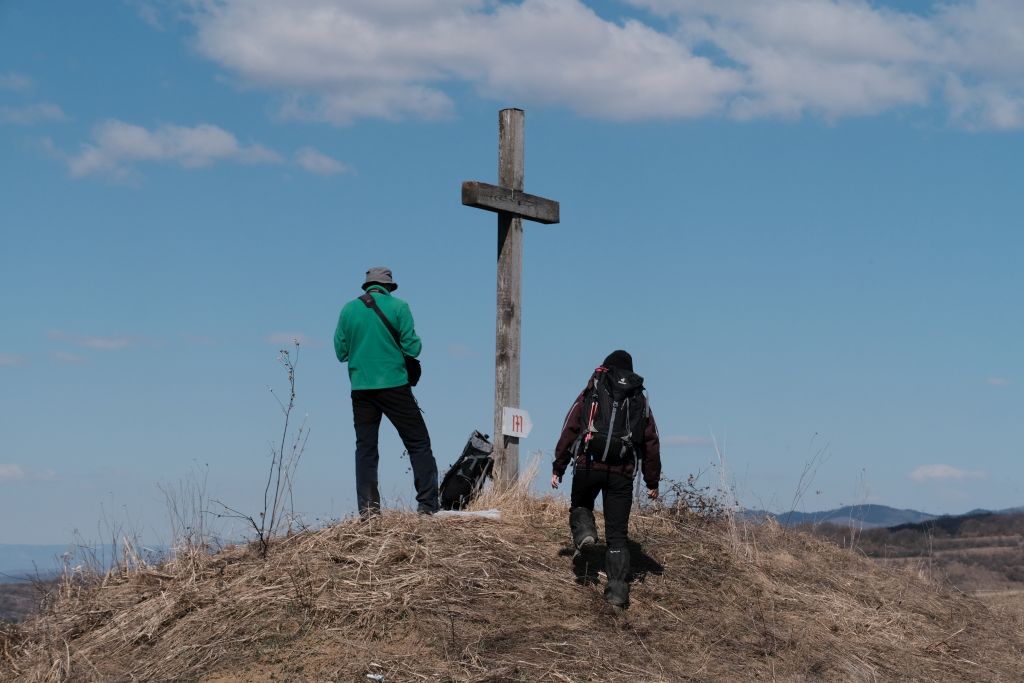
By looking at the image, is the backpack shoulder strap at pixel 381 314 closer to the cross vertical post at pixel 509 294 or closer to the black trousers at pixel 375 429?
the black trousers at pixel 375 429

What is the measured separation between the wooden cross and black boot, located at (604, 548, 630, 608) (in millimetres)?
2918

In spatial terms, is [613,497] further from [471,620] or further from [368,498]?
[368,498]

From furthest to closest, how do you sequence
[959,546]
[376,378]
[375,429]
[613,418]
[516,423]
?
[959,546]
[516,423]
[375,429]
[376,378]
[613,418]

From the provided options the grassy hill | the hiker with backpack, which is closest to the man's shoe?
the hiker with backpack

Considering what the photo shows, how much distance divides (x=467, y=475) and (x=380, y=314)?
2.15 m

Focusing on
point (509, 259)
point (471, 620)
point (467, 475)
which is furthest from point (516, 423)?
point (471, 620)

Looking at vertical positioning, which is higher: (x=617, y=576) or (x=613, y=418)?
(x=613, y=418)

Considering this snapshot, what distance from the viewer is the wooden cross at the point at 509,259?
478 inches

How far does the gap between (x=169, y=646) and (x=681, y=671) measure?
3547mm

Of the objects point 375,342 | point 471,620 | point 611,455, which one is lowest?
point 471,620

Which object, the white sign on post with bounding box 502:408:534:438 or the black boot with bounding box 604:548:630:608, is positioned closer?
the black boot with bounding box 604:548:630:608

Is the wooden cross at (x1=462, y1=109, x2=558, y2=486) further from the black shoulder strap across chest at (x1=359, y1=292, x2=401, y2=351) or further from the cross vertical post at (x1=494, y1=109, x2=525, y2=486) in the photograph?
the black shoulder strap across chest at (x1=359, y1=292, x2=401, y2=351)

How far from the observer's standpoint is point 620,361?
9555 mm

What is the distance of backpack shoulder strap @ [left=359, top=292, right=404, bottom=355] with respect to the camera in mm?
10219
